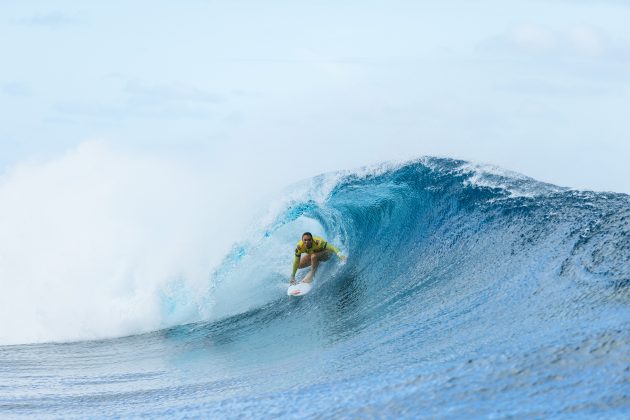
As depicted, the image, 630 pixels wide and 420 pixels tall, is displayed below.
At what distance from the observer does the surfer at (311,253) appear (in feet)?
36.6

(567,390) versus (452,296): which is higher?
(452,296)

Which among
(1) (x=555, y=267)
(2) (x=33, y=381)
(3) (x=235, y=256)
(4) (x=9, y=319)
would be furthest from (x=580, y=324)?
(4) (x=9, y=319)

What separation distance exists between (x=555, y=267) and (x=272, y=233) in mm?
6348

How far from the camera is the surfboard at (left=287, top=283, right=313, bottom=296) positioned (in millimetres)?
10992

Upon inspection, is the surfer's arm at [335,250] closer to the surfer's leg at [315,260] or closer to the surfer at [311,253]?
the surfer at [311,253]

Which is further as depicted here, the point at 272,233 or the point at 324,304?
the point at 272,233

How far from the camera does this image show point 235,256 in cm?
1278

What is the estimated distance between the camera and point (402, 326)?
7797mm

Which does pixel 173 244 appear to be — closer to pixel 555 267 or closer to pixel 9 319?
pixel 9 319

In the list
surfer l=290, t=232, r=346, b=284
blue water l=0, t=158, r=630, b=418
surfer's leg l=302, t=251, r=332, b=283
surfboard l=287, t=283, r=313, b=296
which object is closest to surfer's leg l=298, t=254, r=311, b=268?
surfer l=290, t=232, r=346, b=284

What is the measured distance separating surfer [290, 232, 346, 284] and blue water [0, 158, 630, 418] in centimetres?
21

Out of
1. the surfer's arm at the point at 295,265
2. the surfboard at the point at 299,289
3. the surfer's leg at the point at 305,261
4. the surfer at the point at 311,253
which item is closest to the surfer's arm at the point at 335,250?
the surfer at the point at 311,253

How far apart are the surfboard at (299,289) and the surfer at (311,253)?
0.14 meters

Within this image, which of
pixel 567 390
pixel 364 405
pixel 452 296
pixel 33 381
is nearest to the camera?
pixel 567 390
